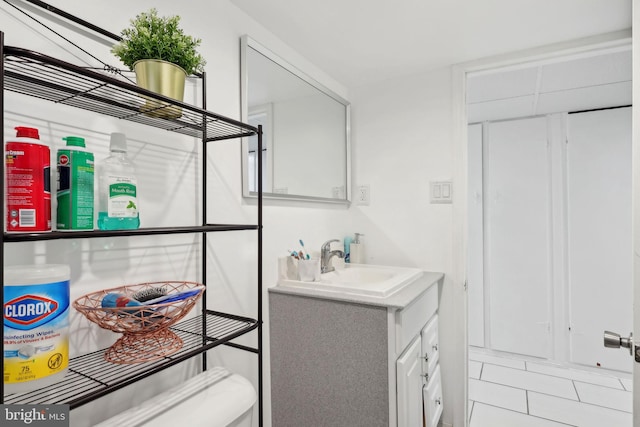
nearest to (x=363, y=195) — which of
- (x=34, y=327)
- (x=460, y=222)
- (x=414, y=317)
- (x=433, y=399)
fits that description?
(x=460, y=222)

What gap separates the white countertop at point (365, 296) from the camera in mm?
1340

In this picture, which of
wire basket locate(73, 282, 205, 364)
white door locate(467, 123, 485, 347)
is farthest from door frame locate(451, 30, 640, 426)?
wire basket locate(73, 282, 205, 364)

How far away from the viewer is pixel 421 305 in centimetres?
162

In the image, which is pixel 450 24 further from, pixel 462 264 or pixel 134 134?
pixel 134 134

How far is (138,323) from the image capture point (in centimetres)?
79

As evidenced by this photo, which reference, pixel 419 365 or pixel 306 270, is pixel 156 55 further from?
pixel 419 365

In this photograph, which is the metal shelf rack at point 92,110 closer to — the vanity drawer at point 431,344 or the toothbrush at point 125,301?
the toothbrush at point 125,301

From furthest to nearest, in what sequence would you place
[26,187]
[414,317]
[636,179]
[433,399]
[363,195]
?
1. [363,195]
2. [433,399]
3. [414,317]
4. [636,179]
5. [26,187]

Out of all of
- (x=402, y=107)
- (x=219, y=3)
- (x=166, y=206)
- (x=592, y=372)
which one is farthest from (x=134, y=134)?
(x=592, y=372)

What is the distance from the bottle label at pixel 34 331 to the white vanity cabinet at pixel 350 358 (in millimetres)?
940

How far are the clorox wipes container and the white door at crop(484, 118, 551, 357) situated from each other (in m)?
2.96

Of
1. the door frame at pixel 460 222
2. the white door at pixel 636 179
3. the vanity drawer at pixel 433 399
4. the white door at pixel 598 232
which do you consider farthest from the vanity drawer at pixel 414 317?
the white door at pixel 598 232

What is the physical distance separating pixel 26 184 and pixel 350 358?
1.19 meters

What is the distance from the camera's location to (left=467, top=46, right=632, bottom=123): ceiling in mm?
1958
